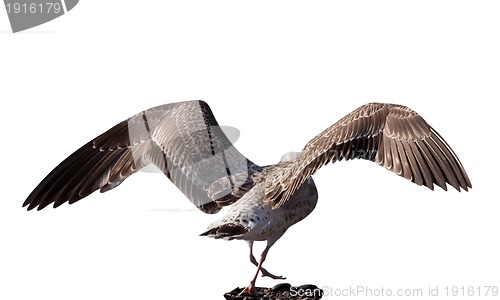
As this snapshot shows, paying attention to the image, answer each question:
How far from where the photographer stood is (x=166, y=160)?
7602 millimetres

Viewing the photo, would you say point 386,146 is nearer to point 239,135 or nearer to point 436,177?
point 436,177

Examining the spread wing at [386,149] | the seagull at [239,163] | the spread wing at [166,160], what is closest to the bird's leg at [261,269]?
the seagull at [239,163]

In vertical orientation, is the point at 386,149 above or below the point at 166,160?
below

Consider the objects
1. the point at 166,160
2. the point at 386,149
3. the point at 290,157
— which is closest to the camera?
the point at 386,149

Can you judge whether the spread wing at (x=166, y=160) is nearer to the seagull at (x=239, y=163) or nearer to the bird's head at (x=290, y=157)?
the seagull at (x=239, y=163)

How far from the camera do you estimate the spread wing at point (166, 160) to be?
24.3 feet

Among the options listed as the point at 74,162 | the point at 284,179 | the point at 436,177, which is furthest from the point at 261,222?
the point at 74,162

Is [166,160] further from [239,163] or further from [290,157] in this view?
[290,157]

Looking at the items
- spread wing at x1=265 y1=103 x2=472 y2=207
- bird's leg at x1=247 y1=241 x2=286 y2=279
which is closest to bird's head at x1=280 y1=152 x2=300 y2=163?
spread wing at x1=265 y1=103 x2=472 y2=207

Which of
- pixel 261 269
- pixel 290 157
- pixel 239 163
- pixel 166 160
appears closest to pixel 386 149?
pixel 290 157

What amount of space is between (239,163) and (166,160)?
1.94 feet

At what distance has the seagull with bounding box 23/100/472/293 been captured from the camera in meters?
6.79

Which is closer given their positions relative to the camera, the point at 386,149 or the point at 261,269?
the point at 386,149

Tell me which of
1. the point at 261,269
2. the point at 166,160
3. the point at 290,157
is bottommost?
the point at 261,269
